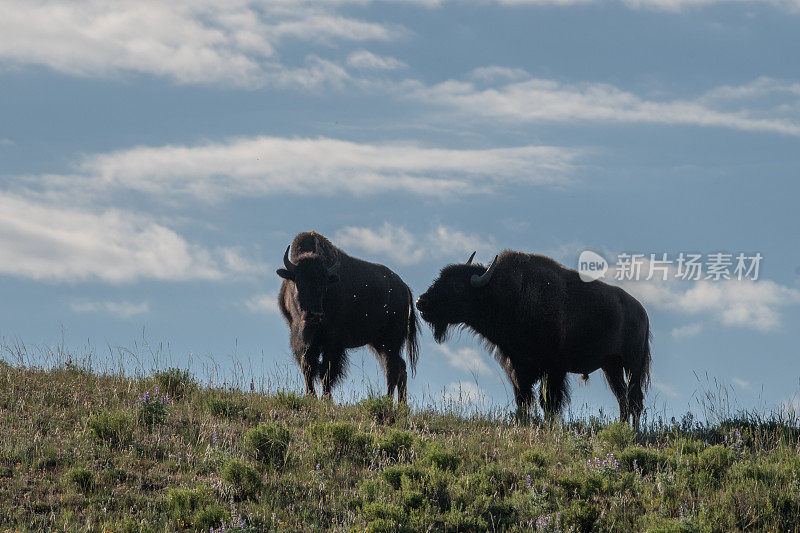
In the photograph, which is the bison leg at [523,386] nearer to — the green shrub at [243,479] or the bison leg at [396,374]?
the bison leg at [396,374]

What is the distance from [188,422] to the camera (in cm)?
890

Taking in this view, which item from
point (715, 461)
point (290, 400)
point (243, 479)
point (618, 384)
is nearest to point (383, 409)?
point (290, 400)

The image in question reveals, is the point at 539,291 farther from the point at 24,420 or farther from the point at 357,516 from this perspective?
the point at 24,420

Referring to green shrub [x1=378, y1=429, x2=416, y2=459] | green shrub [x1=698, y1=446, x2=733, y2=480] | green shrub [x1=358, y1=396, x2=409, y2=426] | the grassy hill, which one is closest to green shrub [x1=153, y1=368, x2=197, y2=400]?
the grassy hill

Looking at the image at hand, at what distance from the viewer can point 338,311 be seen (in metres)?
13.6

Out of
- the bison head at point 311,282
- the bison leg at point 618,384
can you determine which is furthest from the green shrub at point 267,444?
the bison leg at point 618,384

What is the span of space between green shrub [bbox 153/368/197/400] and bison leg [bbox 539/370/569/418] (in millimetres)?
5235

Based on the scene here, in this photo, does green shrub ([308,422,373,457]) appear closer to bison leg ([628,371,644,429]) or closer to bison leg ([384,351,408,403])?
bison leg ([384,351,408,403])

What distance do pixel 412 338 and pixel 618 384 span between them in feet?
12.6

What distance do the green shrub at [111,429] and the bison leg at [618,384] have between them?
8.37m

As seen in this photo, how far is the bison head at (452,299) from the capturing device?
42.2 ft

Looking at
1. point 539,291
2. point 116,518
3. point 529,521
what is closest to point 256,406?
point 116,518

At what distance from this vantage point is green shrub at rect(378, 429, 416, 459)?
7934mm

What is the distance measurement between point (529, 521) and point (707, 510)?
1487mm
